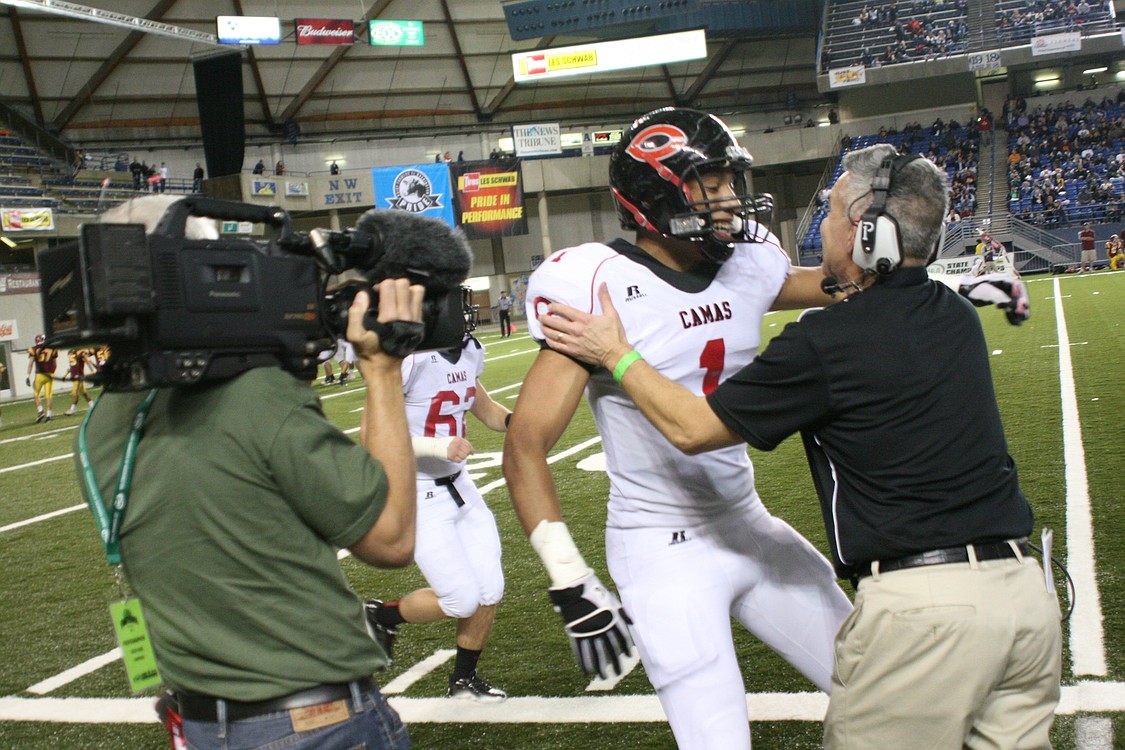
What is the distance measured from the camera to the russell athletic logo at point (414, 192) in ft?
118

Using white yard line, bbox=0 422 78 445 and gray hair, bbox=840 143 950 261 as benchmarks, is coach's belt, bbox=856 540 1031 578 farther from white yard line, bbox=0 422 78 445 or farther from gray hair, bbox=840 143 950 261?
white yard line, bbox=0 422 78 445

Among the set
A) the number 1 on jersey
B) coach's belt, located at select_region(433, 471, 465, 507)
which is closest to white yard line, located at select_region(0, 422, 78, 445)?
coach's belt, located at select_region(433, 471, 465, 507)

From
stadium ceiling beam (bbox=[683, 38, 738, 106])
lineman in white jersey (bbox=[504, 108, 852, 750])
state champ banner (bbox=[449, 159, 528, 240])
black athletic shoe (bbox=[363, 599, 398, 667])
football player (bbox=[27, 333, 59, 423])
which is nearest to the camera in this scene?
lineman in white jersey (bbox=[504, 108, 852, 750])

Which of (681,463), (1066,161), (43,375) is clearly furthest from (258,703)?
(1066,161)

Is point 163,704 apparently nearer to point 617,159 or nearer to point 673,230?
point 673,230

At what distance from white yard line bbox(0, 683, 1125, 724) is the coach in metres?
1.72

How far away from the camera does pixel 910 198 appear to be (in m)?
2.35

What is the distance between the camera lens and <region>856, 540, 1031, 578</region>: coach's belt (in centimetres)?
224

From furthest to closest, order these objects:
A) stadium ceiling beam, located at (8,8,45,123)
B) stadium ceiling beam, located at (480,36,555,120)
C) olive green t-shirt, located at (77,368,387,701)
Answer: stadium ceiling beam, located at (480,36,555,120), stadium ceiling beam, located at (8,8,45,123), olive green t-shirt, located at (77,368,387,701)

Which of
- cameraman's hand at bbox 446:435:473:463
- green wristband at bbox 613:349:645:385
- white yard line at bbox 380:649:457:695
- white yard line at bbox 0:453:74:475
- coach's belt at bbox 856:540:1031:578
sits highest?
green wristband at bbox 613:349:645:385

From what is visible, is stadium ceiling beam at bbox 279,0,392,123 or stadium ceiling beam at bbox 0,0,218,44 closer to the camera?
stadium ceiling beam at bbox 0,0,218,44

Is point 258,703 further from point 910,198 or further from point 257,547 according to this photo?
point 910,198

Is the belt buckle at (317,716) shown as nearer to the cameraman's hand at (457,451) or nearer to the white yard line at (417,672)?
the cameraman's hand at (457,451)

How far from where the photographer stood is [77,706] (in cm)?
473
